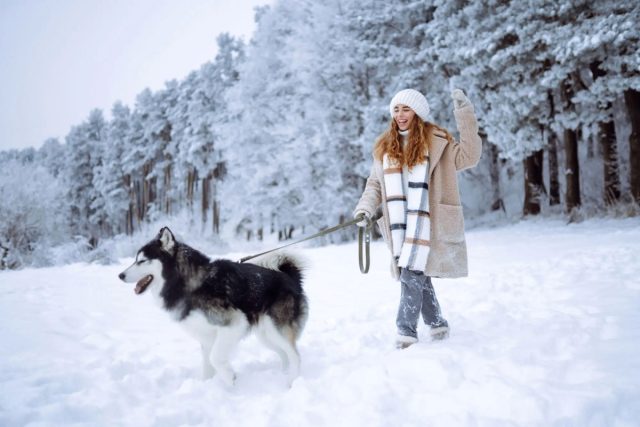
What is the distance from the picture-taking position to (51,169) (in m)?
50.7

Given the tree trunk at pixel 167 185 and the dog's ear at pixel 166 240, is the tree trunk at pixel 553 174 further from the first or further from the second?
the tree trunk at pixel 167 185

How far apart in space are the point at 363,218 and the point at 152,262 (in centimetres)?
187

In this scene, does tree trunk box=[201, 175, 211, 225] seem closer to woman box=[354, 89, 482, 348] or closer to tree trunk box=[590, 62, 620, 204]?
tree trunk box=[590, 62, 620, 204]

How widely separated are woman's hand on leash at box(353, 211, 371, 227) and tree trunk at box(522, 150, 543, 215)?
12919 mm

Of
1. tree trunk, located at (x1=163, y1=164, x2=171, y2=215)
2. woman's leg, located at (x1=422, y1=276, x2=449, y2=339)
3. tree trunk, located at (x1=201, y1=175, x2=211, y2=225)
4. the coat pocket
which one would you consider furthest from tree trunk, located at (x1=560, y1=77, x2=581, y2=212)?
tree trunk, located at (x1=163, y1=164, x2=171, y2=215)

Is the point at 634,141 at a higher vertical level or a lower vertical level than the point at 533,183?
higher

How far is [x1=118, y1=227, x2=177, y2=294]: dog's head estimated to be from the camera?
3.58 metres

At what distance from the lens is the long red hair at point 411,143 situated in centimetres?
357

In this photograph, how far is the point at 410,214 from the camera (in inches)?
142

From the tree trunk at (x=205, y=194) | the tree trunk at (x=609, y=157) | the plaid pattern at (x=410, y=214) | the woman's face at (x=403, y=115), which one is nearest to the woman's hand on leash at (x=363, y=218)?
the plaid pattern at (x=410, y=214)

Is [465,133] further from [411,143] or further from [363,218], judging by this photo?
[363,218]

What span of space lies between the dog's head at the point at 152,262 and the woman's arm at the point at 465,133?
2574mm

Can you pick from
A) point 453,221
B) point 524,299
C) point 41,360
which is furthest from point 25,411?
point 524,299

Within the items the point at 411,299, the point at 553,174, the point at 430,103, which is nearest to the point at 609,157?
the point at 553,174
